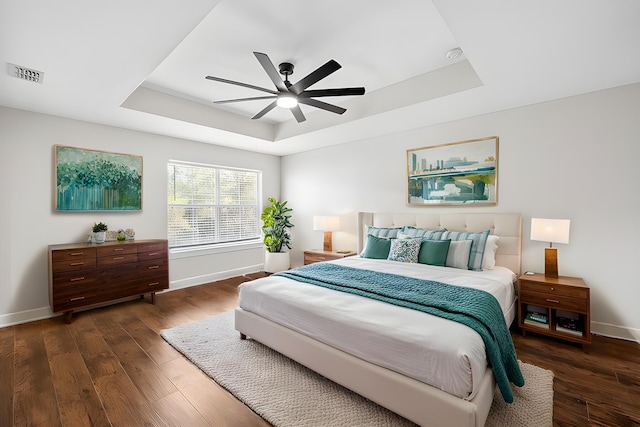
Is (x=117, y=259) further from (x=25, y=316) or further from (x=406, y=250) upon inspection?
(x=406, y=250)

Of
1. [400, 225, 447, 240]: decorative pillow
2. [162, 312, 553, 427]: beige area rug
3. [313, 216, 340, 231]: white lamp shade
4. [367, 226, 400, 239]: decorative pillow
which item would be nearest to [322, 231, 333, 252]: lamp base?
[313, 216, 340, 231]: white lamp shade

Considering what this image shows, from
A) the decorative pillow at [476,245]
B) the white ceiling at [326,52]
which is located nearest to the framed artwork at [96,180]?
the white ceiling at [326,52]

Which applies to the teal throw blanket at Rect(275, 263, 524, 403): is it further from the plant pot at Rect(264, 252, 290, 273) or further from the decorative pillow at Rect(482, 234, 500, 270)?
the plant pot at Rect(264, 252, 290, 273)

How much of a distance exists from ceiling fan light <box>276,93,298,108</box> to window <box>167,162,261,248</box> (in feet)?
9.00

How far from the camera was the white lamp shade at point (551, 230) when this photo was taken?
281 cm

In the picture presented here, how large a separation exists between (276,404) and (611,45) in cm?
353

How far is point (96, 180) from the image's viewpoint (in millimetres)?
3797

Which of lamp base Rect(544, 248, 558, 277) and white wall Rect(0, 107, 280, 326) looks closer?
lamp base Rect(544, 248, 558, 277)

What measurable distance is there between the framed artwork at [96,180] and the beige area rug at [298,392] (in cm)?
231

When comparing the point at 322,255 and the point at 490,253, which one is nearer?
the point at 490,253

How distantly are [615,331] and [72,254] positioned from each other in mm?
5805

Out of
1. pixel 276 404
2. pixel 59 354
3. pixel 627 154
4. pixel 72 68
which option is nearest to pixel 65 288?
pixel 59 354

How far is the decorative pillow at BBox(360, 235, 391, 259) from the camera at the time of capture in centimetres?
369

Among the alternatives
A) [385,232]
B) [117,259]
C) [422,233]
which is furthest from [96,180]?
[422,233]
